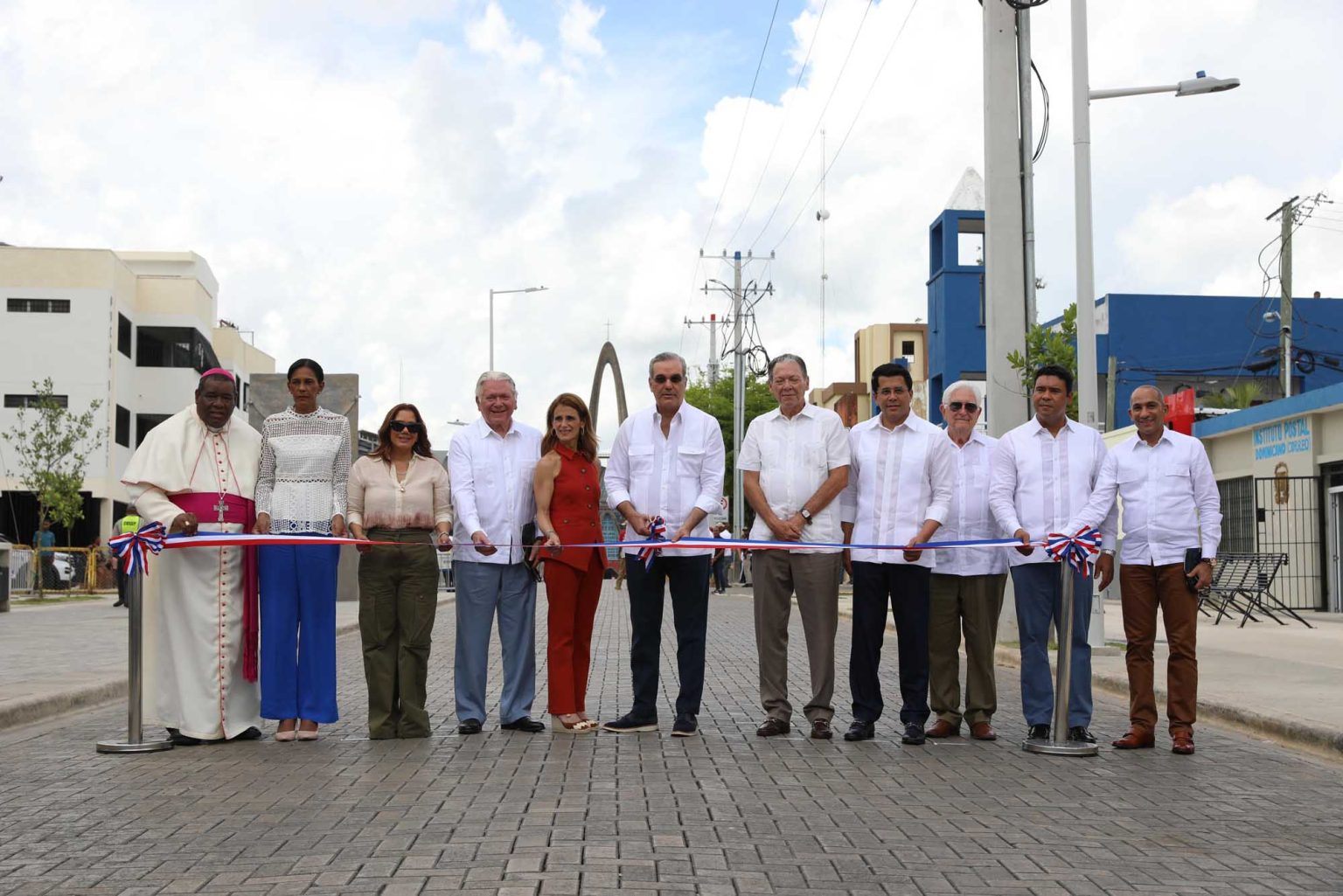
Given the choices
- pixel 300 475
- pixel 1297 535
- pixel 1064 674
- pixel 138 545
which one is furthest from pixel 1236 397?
pixel 138 545

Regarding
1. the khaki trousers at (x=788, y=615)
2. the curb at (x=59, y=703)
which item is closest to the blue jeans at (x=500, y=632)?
the khaki trousers at (x=788, y=615)

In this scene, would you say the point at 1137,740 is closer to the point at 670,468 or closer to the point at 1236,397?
the point at 670,468

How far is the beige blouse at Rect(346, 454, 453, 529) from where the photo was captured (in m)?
8.94

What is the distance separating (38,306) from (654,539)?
1946 inches

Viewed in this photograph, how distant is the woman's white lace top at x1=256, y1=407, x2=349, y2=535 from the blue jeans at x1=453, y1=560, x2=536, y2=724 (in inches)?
34.8

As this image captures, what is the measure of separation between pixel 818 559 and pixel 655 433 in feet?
4.11

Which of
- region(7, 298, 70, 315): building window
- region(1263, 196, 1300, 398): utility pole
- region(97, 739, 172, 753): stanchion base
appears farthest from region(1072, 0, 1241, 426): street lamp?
region(7, 298, 70, 315): building window

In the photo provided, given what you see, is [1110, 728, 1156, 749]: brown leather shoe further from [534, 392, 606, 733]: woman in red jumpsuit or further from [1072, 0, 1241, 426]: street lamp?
[1072, 0, 1241, 426]: street lamp

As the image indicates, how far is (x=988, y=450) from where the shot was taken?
923 cm

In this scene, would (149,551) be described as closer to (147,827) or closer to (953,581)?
(147,827)

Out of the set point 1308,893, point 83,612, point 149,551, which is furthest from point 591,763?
point 83,612

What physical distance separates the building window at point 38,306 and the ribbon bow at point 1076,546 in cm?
5054

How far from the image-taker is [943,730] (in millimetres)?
8844

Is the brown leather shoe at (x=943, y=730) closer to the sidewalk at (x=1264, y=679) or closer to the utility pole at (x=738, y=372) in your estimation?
the sidewalk at (x=1264, y=679)
